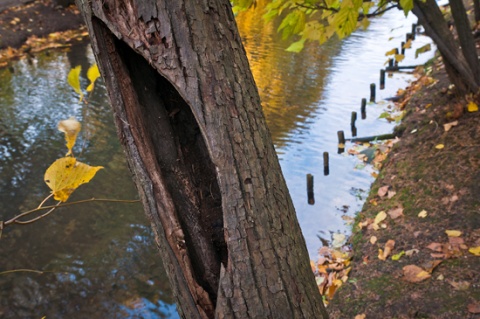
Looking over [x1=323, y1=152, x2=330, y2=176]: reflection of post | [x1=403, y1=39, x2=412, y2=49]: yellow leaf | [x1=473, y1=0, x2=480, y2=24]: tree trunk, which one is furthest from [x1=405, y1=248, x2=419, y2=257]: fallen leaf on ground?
[x1=403, y1=39, x2=412, y2=49]: yellow leaf

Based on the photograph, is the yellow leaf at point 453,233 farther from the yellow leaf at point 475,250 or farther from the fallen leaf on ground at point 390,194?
the fallen leaf on ground at point 390,194

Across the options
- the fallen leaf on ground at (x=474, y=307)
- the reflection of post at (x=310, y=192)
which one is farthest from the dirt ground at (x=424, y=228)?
the reflection of post at (x=310, y=192)

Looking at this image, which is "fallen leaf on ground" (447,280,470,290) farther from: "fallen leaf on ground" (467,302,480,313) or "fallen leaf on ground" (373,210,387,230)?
"fallen leaf on ground" (373,210,387,230)

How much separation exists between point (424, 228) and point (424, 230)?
4 cm

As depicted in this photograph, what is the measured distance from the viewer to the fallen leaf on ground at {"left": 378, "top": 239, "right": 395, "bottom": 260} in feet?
14.0

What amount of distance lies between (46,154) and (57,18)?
41.7ft

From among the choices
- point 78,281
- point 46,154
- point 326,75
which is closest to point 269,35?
point 326,75

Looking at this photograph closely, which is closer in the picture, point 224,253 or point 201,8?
point 201,8

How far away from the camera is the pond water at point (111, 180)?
18.9ft

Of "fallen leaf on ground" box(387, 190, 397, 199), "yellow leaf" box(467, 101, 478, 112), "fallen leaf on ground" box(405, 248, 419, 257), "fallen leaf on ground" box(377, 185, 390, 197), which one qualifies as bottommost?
"fallen leaf on ground" box(377, 185, 390, 197)

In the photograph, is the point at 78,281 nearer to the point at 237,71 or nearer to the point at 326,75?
the point at 237,71

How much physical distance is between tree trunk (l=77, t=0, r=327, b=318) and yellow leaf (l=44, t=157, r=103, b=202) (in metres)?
0.16

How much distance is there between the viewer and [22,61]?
1544 cm

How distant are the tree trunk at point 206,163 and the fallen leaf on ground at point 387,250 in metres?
2.90
